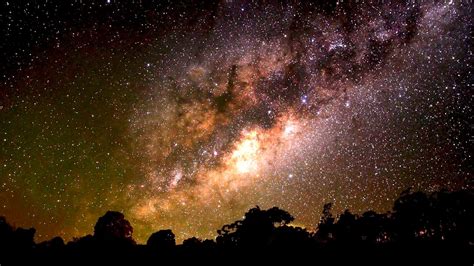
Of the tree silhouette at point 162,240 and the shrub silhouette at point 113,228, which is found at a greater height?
the shrub silhouette at point 113,228

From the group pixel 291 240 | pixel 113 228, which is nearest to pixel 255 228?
pixel 291 240

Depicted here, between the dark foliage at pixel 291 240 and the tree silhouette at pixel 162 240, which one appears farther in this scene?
the tree silhouette at pixel 162 240

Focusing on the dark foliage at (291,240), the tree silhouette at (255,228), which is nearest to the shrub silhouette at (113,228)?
the dark foliage at (291,240)

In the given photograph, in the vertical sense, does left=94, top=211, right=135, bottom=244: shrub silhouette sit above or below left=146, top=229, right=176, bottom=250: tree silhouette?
above

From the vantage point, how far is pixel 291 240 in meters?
17.3

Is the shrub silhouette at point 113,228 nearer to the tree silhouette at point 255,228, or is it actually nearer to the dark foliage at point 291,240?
the dark foliage at point 291,240

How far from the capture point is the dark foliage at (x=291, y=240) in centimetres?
1615

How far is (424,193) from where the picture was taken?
24.0 m

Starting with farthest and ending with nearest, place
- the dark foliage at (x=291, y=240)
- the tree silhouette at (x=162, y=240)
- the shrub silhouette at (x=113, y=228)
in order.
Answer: the shrub silhouette at (x=113, y=228)
the tree silhouette at (x=162, y=240)
the dark foliage at (x=291, y=240)

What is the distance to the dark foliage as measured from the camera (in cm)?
1615

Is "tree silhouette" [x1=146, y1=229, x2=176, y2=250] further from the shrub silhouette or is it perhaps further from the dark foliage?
the shrub silhouette

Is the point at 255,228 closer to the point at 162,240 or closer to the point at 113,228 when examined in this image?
the point at 162,240

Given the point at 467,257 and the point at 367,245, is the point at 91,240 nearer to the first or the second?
the point at 367,245

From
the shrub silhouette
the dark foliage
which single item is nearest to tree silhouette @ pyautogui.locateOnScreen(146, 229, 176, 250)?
the dark foliage
